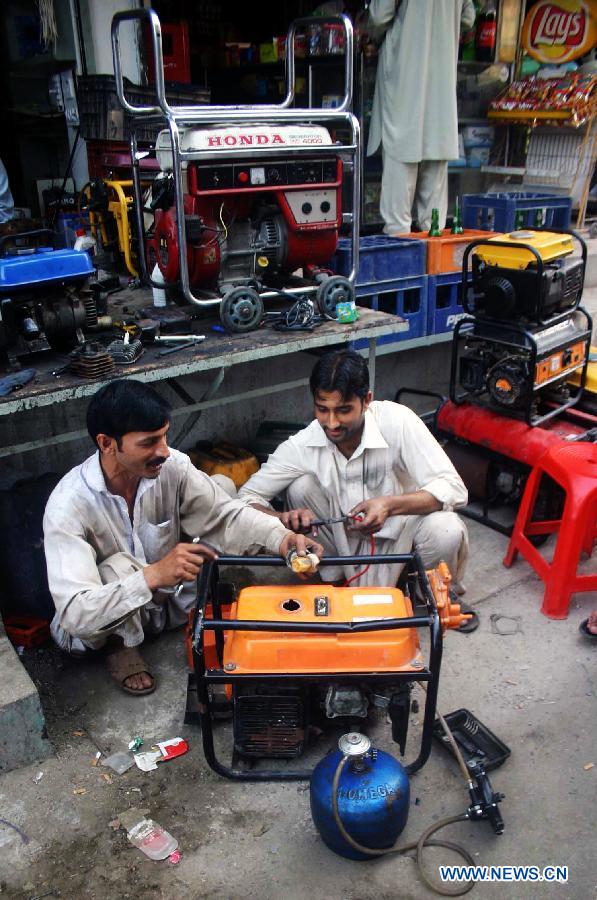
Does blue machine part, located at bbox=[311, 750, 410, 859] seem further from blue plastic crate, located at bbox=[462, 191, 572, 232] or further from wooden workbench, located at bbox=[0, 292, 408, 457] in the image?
blue plastic crate, located at bbox=[462, 191, 572, 232]

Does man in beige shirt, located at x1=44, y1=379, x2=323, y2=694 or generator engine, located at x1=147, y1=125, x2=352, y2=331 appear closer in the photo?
man in beige shirt, located at x1=44, y1=379, x2=323, y2=694

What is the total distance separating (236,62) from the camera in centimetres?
649

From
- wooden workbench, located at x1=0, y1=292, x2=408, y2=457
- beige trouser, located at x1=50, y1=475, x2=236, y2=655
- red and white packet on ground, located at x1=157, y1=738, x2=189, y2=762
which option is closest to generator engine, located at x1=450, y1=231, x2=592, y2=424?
wooden workbench, located at x1=0, y1=292, x2=408, y2=457

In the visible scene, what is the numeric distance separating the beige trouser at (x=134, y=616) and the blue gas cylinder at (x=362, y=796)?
873mm

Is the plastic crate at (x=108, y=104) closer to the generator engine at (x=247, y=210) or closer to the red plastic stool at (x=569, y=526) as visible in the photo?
the generator engine at (x=247, y=210)

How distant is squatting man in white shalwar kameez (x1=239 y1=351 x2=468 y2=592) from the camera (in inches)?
114

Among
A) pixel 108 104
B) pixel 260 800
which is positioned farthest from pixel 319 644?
pixel 108 104

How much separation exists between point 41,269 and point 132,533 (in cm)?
113

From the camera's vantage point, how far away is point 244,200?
3.54 m

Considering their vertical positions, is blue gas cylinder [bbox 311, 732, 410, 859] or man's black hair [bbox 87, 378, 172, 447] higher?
man's black hair [bbox 87, 378, 172, 447]

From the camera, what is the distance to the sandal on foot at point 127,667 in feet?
9.21

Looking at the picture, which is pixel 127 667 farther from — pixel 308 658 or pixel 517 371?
pixel 517 371

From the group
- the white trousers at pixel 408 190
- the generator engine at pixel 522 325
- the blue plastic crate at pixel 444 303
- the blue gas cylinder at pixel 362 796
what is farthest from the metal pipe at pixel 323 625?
the white trousers at pixel 408 190

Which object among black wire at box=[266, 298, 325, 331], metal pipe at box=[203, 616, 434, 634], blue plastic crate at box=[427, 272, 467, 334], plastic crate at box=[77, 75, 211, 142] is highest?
plastic crate at box=[77, 75, 211, 142]
